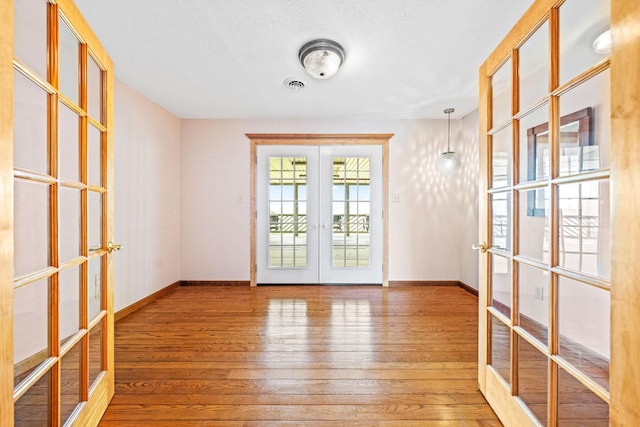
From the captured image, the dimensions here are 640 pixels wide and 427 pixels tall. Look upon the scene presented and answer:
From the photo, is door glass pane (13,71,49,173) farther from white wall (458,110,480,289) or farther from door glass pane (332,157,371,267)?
white wall (458,110,480,289)

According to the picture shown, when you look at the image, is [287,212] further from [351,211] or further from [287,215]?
[351,211]

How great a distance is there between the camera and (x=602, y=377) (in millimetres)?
893

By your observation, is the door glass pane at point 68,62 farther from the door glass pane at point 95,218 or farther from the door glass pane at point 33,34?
the door glass pane at point 95,218

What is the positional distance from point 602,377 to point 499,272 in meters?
0.62

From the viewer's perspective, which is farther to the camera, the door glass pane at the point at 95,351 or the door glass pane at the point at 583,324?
the door glass pane at the point at 95,351

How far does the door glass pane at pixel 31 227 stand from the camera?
1045 millimetres

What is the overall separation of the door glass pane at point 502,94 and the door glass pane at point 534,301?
0.75 metres

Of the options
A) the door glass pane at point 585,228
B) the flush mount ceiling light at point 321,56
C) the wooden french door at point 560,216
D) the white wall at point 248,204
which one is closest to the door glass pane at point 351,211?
the white wall at point 248,204

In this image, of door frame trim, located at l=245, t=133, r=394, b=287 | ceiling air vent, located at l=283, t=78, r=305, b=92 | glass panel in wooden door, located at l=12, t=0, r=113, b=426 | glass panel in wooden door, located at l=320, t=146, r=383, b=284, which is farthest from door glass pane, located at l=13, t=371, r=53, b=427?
glass panel in wooden door, located at l=320, t=146, r=383, b=284

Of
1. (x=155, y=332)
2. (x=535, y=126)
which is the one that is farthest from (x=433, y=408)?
(x=155, y=332)

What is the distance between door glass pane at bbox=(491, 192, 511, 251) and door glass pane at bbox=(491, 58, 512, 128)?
0.39 metres

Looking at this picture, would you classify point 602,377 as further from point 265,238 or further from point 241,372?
point 265,238

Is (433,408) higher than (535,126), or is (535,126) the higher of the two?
(535,126)

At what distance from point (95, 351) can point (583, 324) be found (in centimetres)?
216
